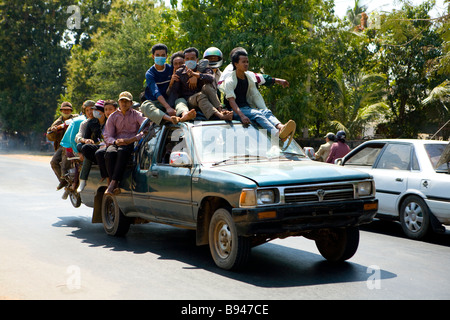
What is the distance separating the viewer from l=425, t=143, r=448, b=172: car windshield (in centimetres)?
955

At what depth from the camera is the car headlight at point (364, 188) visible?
698cm

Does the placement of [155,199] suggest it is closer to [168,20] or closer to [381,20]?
[381,20]

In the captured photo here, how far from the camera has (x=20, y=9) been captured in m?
60.8

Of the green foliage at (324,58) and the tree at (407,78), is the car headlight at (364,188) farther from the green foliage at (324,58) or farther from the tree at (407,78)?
the tree at (407,78)

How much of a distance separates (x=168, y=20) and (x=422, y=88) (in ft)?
41.4

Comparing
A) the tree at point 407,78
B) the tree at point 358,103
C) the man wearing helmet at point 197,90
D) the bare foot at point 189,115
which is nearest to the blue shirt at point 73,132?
the man wearing helmet at point 197,90

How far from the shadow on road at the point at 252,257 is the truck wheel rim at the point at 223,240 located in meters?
0.21

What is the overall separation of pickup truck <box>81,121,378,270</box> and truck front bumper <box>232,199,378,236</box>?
0.01 meters

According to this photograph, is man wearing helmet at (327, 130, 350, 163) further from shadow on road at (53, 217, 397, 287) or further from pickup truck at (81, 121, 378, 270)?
pickup truck at (81, 121, 378, 270)

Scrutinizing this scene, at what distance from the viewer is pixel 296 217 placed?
21.3 ft

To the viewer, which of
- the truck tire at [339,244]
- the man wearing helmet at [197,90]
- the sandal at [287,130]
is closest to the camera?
the truck tire at [339,244]

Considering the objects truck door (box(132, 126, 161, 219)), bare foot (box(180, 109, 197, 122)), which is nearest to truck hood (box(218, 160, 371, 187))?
bare foot (box(180, 109, 197, 122))

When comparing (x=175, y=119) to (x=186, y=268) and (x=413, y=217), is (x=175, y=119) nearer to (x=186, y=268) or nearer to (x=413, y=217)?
(x=186, y=268)

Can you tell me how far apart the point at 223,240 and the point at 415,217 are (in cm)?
409
